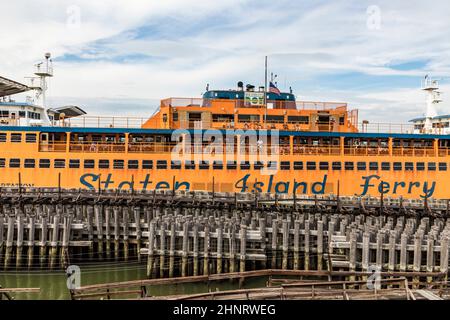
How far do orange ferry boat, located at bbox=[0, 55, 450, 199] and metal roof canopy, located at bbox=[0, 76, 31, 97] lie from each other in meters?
0.43

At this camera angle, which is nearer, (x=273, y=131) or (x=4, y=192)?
→ (x=4, y=192)

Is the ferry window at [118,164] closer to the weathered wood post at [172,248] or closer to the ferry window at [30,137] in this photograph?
the ferry window at [30,137]

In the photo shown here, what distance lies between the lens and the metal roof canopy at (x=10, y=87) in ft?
147

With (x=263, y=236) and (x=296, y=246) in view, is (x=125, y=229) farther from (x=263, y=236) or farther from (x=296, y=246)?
(x=296, y=246)

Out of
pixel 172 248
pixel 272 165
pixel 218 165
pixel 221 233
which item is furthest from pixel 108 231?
pixel 272 165

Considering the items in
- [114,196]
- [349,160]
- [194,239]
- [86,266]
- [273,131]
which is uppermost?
[273,131]

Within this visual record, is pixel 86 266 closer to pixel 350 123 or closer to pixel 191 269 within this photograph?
pixel 191 269

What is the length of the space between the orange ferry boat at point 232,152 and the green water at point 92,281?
12223mm

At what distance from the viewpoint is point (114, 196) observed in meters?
28.6

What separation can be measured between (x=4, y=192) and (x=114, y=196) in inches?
316

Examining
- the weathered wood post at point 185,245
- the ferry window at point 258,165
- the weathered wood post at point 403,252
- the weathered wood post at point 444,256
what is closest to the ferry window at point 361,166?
the ferry window at point 258,165

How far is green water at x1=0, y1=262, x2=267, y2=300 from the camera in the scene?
21250 mm
